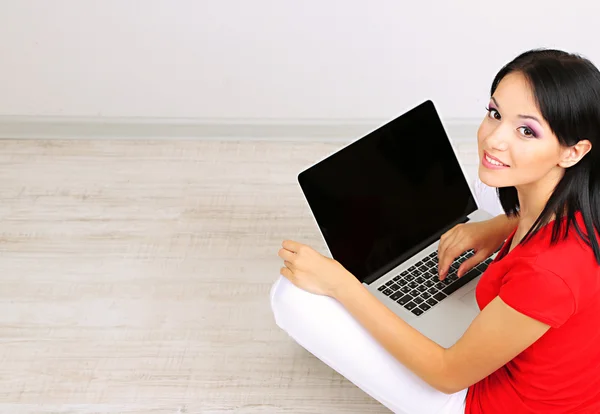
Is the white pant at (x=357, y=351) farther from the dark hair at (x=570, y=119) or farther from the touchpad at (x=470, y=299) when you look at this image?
the dark hair at (x=570, y=119)

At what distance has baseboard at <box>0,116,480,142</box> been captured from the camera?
2.88m

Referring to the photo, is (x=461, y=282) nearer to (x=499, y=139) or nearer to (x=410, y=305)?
(x=410, y=305)

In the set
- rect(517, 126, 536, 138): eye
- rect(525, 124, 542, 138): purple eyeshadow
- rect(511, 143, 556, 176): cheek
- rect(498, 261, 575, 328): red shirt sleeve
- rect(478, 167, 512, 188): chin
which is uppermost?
rect(525, 124, 542, 138): purple eyeshadow

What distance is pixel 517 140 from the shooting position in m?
1.36

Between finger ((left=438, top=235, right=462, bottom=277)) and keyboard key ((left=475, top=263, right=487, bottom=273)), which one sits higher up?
finger ((left=438, top=235, right=462, bottom=277))

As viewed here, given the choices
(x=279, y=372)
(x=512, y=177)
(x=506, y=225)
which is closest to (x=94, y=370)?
(x=279, y=372)

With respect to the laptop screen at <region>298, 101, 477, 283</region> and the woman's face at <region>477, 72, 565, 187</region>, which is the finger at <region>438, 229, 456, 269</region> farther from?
the woman's face at <region>477, 72, 565, 187</region>

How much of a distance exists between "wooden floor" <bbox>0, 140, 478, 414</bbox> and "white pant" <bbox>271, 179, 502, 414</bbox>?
41 cm

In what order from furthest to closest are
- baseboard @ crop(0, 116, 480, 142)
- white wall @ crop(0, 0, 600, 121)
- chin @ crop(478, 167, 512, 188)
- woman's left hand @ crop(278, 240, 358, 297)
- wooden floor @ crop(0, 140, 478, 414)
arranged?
baseboard @ crop(0, 116, 480, 142), white wall @ crop(0, 0, 600, 121), wooden floor @ crop(0, 140, 478, 414), woman's left hand @ crop(278, 240, 358, 297), chin @ crop(478, 167, 512, 188)

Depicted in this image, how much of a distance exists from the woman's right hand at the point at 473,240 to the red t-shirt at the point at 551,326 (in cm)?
19

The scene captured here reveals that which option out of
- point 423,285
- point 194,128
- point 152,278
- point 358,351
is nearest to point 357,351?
point 358,351

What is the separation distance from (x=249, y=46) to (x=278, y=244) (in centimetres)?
68

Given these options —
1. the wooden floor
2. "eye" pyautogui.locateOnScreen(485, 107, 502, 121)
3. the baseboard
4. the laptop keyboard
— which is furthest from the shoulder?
the baseboard

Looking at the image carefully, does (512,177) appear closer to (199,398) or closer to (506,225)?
(506,225)
